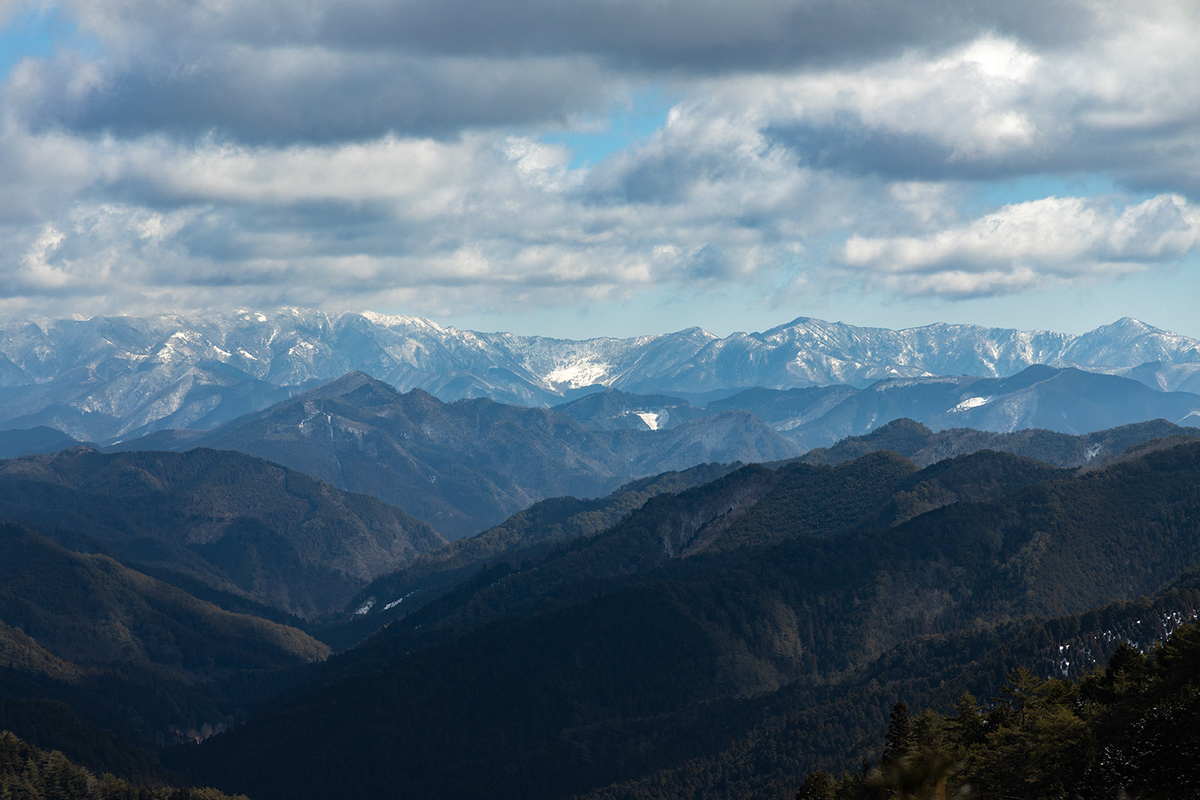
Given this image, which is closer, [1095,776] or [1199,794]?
[1199,794]

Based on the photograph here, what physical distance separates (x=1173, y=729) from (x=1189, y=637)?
1428cm

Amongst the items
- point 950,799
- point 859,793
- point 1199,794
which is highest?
point 950,799

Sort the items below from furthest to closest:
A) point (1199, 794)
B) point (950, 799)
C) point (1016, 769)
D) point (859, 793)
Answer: point (859, 793) → point (1016, 769) → point (1199, 794) → point (950, 799)

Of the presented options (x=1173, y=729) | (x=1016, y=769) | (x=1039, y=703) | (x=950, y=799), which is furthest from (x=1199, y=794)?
(x=950, y=799)

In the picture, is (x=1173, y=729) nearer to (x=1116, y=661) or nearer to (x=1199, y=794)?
(x=1199, y=794)

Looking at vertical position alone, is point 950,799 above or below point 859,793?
above

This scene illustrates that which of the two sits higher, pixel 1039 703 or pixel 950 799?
pixel 950 799

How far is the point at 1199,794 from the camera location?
84438 mm

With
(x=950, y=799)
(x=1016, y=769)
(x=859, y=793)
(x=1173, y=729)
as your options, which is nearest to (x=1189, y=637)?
(x=1173, y=729)

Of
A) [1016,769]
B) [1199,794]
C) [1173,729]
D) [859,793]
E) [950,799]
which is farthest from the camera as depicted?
[859,793]

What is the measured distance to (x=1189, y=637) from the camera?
10688cm

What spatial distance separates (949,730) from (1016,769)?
18.0 m

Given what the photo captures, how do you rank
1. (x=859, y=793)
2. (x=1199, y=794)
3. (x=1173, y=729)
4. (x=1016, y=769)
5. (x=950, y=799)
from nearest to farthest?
(x=950, y=799)
(x=1199, y=794)
(x=1173, y=729)
(x=1016, y=769)
(x=859, y=793)

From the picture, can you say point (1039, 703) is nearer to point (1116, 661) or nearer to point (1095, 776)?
point (1116, 661)
